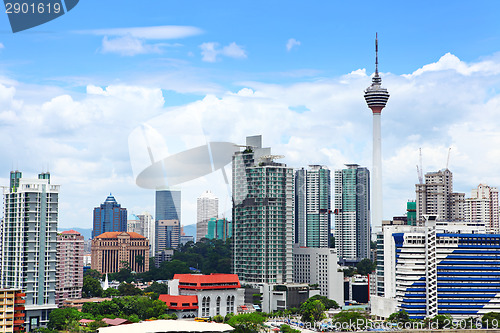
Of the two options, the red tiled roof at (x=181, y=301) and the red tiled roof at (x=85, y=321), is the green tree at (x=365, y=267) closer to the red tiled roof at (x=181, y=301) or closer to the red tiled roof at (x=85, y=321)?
the red tiled roof at (x=181, y=301)

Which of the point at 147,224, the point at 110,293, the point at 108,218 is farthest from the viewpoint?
the point at 147,224

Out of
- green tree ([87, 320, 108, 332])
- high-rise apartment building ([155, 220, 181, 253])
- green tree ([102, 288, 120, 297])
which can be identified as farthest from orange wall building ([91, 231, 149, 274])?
green tree ([87, 320, 108, 332])

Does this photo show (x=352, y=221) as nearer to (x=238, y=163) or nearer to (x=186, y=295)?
(x=238, y=163)

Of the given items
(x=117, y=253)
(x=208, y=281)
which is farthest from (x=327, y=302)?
(x=117, y=253)

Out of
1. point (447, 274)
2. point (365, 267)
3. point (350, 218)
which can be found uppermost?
point (350, 218)

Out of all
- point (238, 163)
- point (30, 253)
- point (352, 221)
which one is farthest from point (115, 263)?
point (30, 253)

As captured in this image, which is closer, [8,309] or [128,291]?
[8,309]

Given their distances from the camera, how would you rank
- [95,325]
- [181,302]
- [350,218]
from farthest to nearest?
[350,218] < [181,302] < [95,325]

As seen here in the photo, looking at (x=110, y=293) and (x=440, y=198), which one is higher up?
(x=440, y=198)

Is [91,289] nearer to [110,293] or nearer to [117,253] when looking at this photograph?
[110,293]
